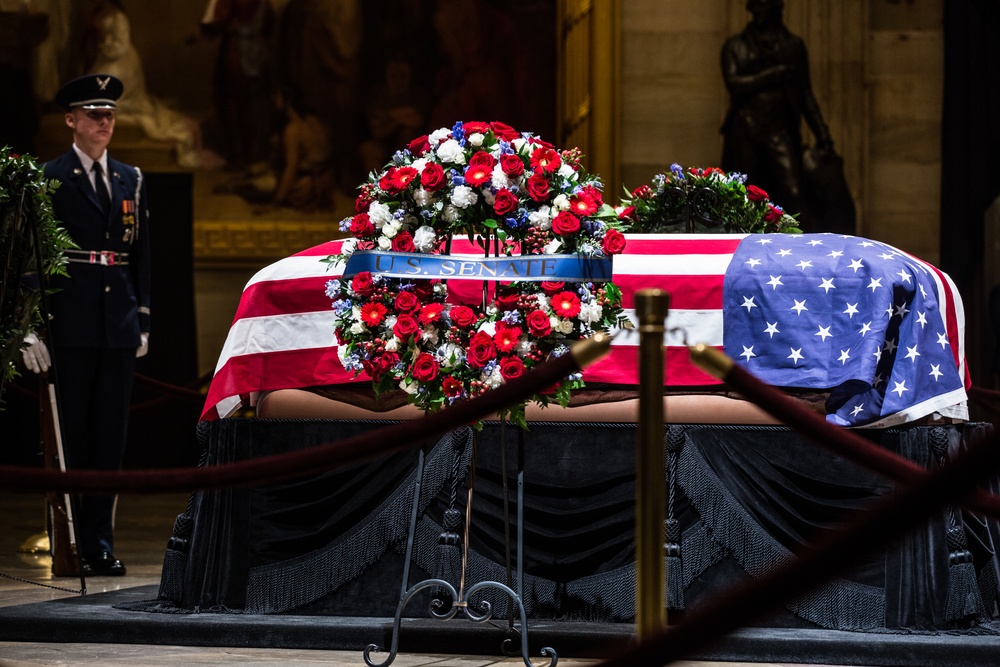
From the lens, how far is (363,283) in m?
4.23

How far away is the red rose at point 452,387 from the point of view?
4.12 metres

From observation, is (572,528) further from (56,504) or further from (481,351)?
(56,504)

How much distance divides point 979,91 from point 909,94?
75 cm

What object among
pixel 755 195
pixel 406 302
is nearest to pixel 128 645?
pixel 406 302

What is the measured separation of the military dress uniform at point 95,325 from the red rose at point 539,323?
101 inches

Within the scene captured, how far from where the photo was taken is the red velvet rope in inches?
120

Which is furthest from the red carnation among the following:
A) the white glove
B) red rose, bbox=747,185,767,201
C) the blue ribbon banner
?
red rose, bbox=747,185,767,201

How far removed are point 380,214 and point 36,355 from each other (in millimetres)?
2403

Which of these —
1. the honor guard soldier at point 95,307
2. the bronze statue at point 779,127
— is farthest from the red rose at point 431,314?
the bronze statue at point 779,127

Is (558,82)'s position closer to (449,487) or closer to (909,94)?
(909,94)

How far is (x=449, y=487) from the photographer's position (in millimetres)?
4910

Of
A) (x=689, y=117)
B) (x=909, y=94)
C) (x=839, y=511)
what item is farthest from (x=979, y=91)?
(x=839, y=511)

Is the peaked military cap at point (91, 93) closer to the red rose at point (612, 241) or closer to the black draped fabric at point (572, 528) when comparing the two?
the black draped fabric at point (572, 528)

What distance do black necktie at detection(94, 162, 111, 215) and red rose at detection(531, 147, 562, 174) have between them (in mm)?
2604
